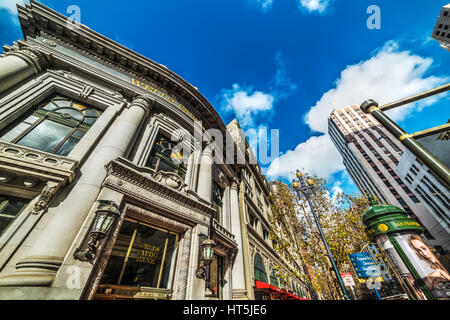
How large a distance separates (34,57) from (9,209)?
6.98 metres

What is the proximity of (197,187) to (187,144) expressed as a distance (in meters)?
3.04

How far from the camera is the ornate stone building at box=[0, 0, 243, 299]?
15.7 feet

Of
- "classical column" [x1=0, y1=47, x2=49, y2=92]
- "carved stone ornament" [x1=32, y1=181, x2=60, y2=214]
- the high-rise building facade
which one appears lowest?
"carved stone ornament" [x1=32, y1=181, x2=60, y2=214]

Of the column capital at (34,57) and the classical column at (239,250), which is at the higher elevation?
the column capital at (34,57)

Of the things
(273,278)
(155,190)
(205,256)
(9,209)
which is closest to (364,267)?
(205,256)

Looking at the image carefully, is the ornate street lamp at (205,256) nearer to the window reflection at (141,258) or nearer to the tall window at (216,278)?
the window reflection at (141,258)

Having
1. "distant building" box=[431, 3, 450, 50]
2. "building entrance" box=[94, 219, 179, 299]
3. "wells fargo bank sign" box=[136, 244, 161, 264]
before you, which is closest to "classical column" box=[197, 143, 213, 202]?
"building entrance" box=[94, 219, 179, 299]

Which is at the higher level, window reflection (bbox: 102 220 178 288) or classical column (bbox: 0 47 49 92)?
classical column (bbox: 0 47 49 92)

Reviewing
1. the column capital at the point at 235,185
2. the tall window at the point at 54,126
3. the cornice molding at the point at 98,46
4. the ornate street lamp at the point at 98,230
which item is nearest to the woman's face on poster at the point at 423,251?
the ornate street lamp at the point at 98,230

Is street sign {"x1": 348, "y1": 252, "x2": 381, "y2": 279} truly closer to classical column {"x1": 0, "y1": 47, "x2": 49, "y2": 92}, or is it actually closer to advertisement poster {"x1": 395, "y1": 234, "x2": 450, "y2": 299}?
advertisement poster {"x1": 395, "y1": 234, "x2": 450, "y2": 299}

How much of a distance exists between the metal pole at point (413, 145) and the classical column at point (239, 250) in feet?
33.9

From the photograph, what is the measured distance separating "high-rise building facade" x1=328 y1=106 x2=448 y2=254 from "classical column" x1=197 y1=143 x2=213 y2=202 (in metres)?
39.8

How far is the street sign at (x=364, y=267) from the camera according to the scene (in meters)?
6.61
